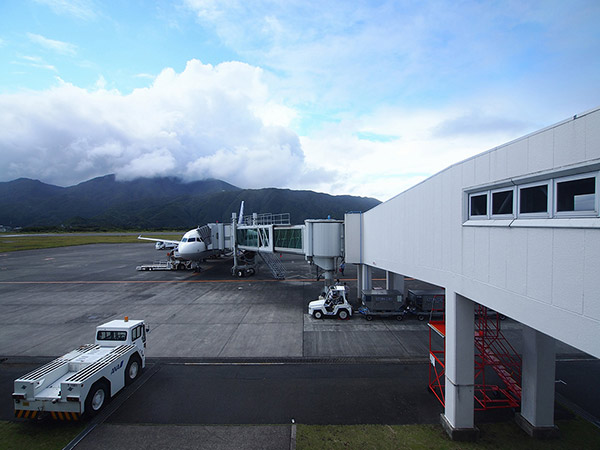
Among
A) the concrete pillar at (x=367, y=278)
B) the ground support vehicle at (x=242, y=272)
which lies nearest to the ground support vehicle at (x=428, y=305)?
the concrete pillar at (x=367, y=278)

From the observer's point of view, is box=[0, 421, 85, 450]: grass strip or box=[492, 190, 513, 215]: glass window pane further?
box=[0, 421, 85, 450]: grass strip

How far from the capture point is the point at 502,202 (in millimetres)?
7383

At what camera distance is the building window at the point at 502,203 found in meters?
7.14

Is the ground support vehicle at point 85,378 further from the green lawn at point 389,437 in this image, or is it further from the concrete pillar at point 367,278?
the concrete pillar at point 367,278

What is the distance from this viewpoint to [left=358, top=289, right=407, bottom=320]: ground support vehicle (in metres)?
21.0

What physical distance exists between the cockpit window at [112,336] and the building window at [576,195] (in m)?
16.6

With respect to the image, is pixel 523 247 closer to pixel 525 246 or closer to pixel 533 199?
pixel 525 246

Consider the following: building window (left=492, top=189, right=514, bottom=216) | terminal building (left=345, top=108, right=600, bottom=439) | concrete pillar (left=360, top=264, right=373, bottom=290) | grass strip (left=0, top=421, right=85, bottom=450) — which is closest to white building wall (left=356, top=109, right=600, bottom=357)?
terminal building (left=345, top=108, right=600, bottom=439)

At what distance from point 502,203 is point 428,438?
7.88m

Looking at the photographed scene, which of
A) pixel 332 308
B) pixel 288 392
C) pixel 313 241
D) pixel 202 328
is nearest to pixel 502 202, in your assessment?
pixel 288 392

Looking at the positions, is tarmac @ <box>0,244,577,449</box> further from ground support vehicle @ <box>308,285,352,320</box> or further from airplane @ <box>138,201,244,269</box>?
airplane @ <box>138,201,244,269</box>

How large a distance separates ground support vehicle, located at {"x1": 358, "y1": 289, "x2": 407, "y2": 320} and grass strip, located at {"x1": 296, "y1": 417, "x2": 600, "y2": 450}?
10.8m

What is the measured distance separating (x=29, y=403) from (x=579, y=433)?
18.8 metres

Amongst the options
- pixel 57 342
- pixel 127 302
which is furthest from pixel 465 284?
pixel 127 302
